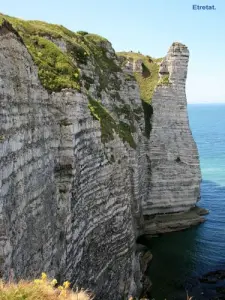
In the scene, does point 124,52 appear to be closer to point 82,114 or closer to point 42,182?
point 82,114

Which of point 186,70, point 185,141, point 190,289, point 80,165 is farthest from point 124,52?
point 80,165

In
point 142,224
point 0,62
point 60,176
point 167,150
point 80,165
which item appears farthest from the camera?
point 167,150

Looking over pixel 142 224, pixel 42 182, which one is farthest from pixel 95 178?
pixel 142 224

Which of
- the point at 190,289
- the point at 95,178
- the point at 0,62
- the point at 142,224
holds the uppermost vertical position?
the point at 0,62

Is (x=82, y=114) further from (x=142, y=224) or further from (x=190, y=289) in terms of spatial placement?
(x=142, y=224)

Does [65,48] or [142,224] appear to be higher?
[65,48]

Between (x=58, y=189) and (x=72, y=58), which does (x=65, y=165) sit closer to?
(x=58, y=189)

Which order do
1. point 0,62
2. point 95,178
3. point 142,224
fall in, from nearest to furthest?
point 0,62
point 95,178
point 142,224

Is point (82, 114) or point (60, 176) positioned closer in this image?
point (60, 176)
